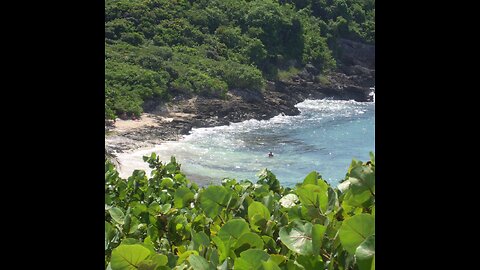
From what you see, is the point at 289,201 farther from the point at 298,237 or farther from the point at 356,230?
the point at 356,230

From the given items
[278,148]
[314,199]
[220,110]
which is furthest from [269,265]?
[220,110]

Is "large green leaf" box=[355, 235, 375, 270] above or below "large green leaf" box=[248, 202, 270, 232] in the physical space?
above

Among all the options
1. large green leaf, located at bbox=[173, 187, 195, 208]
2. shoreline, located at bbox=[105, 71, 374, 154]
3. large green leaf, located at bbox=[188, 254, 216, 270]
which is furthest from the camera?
shoreline, located at bbox=[105, 71, 374, 154]

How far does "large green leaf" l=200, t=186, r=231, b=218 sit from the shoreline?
1287 centimetres

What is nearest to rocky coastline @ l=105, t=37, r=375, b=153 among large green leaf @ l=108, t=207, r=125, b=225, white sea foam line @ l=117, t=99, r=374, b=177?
white sea foam line @ l=117, t=99, r=374, b=177

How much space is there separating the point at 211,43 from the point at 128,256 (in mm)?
23979

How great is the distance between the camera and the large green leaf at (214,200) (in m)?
0.89

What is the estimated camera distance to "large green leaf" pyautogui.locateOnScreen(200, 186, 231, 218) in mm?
895

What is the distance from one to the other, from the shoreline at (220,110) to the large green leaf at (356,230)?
13.3m

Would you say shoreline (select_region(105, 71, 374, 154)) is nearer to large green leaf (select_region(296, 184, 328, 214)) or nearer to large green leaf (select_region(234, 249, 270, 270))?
large green leaf (select_region(296, 184, 328, 214))

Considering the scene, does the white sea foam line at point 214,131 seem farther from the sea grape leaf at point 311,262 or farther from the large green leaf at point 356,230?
the large green leaf at point 356,230

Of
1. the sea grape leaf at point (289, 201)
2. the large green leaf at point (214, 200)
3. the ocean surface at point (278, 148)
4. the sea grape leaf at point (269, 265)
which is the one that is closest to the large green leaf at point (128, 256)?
the sea grape leaf at point (269, 265)
